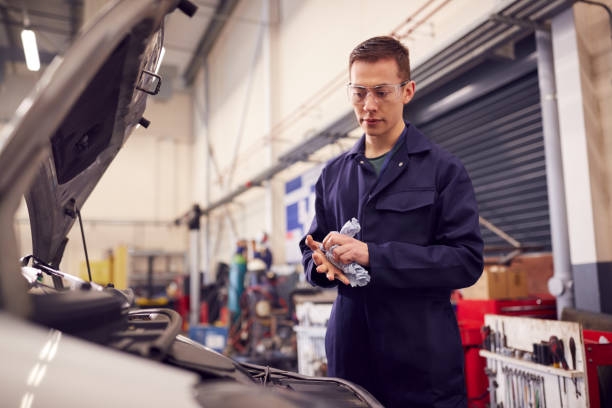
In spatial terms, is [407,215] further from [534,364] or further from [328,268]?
[534,364]

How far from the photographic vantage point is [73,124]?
94 centimetres

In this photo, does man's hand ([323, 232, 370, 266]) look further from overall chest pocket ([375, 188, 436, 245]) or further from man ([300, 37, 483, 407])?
overall chest pocket ([375, 188, 436, 245])

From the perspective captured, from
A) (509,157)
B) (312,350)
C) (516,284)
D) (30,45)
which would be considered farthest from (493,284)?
(30,45)

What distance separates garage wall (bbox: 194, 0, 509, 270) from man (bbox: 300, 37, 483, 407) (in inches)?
80.0

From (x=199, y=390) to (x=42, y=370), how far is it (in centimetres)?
18

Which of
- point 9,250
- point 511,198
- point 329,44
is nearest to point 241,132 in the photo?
point 329,44

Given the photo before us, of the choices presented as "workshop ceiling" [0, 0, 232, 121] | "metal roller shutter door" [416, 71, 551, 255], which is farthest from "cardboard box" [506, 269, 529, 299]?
"workshop ceiling" [0, 0, 232, 121]

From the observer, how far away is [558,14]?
2.95 meters

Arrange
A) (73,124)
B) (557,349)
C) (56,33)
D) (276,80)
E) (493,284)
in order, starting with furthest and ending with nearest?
(56,33), (276,80), (493,284), (557,349), (73,124)

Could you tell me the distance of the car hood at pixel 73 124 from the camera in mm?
561

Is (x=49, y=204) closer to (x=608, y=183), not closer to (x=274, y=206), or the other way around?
(x=608, y=183)

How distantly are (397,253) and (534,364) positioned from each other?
118 centimetres

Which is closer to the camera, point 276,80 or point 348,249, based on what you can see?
point 348,249

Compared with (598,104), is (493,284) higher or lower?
lower
